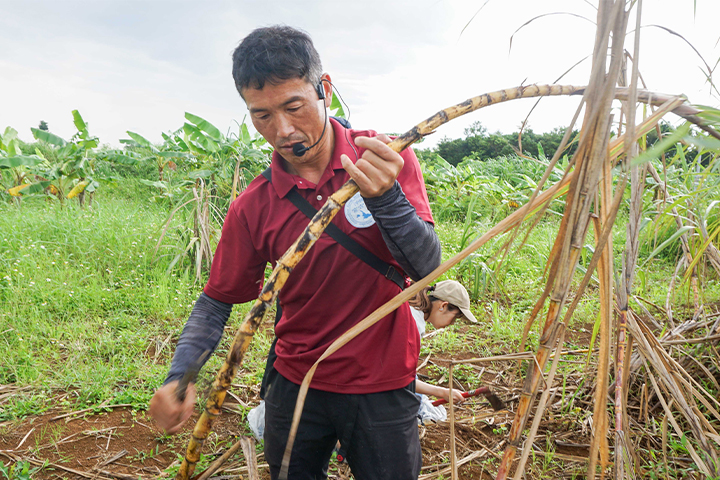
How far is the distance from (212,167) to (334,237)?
383cm

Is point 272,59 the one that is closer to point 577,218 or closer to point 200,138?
point 577,218

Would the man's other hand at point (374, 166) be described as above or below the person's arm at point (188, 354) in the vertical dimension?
above

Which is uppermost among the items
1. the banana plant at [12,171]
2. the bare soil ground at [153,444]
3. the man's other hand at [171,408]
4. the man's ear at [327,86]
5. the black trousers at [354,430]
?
the man's ear at [327,86]

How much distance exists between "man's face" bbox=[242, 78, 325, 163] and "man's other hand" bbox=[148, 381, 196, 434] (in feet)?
2.28

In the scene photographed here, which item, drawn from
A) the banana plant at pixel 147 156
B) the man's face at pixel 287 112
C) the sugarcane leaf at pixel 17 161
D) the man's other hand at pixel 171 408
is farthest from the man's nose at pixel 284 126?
the sugarcane leaf at pixel 17 161

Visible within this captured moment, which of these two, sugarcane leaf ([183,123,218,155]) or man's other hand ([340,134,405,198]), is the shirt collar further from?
sugarcane leaf ([183,123,218,155])

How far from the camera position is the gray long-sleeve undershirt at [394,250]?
3.30 feet

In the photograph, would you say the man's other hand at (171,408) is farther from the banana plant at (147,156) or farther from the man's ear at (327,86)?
the banana plant at (147,156)

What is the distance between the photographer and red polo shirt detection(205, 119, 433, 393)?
128 centimetres

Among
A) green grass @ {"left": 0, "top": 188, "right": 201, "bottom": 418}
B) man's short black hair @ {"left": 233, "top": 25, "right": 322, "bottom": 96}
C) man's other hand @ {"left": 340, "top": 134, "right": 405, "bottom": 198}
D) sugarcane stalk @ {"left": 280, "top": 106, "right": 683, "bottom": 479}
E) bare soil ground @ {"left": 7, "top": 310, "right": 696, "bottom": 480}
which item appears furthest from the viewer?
green grass @ {"left": 0, "top": 188, "right": 201, "bottom": 418}

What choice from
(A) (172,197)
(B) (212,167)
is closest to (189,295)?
(B) (212,167)

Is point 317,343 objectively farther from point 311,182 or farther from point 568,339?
point 568,339

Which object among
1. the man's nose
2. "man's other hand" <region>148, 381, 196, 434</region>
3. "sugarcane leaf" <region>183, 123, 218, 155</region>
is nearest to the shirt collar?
the man's nose

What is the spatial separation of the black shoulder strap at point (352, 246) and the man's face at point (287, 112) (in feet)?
0.41
